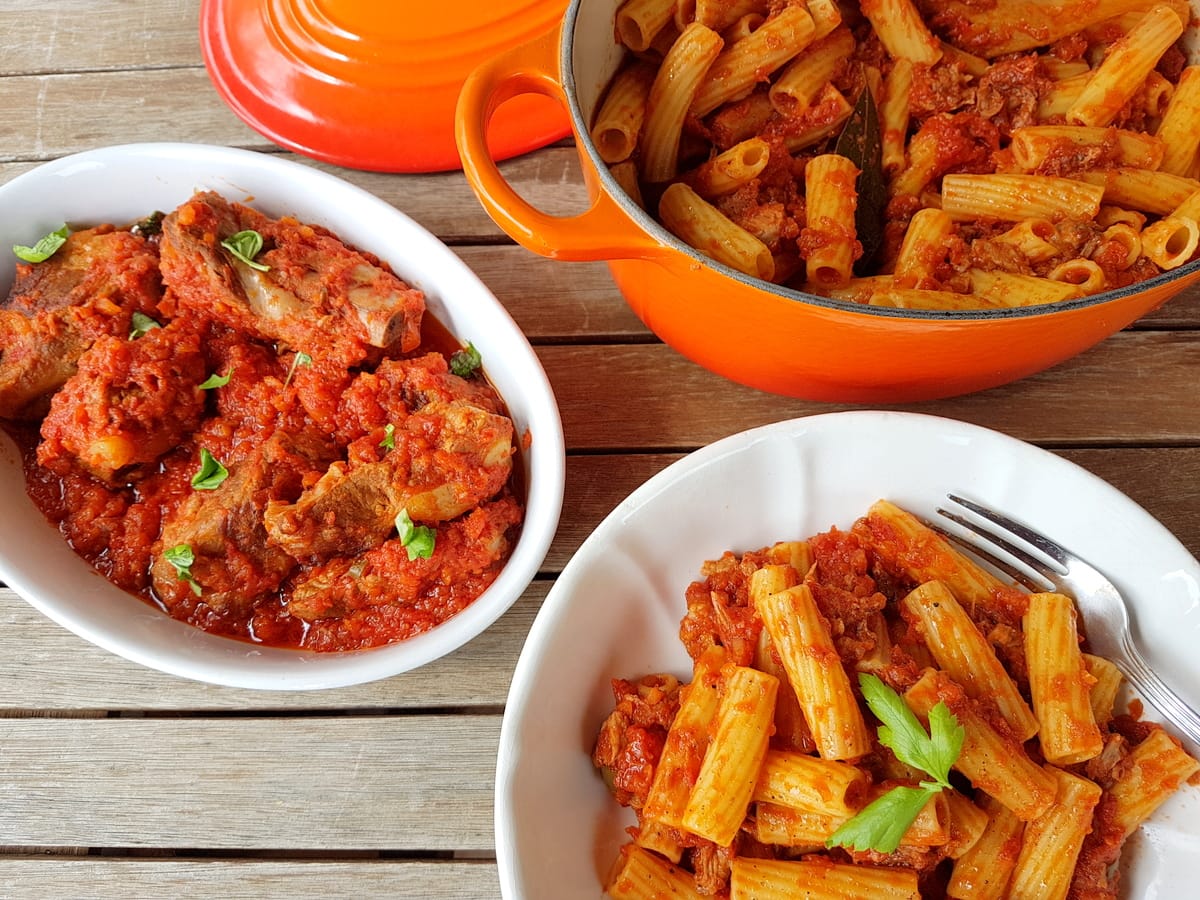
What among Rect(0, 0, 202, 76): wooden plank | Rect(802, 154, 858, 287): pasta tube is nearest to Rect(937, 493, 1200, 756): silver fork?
Rect(802, 154, 858, 287): pasta tube

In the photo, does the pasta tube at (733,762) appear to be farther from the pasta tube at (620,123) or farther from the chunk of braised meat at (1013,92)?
the chunk of braised meat at (1013,92)

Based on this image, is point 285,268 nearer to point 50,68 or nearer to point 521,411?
point 521,411

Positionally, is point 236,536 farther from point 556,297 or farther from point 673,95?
point 673,95

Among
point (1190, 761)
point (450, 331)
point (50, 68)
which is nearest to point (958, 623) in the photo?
point (1190, 761)

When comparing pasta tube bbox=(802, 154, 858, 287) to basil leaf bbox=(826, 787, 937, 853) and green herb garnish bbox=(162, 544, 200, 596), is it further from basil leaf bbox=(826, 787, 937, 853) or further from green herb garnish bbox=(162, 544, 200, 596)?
green herb garnish bbox=(162, 544, 200, 596)

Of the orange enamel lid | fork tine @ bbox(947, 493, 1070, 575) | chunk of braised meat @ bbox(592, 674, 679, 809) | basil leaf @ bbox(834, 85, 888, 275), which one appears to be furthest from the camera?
the orange enamel lid
